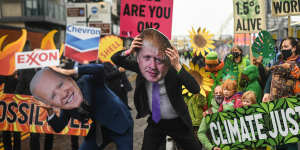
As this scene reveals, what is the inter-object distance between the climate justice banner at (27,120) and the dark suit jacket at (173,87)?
5.03 feet

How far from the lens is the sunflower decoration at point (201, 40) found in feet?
17.6

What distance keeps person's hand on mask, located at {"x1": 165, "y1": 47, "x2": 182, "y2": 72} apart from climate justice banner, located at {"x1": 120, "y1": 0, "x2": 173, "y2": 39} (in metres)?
0.72

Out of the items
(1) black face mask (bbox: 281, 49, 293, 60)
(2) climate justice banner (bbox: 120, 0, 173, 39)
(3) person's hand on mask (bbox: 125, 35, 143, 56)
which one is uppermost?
(2) climate justice banner (bbox: 120, 0, 173, 39)

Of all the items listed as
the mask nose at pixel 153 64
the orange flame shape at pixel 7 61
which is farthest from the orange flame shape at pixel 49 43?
the mask nose at pixel 153 64

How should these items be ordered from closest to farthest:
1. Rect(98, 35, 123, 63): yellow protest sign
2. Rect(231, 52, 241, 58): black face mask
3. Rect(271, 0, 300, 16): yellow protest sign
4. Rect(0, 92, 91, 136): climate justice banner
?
Rect(0, 92, 91, 136): climate justice banner < Rect(98, 35, 123, 63): yellow protest sign < Rect(271, 0, 300, 16): yellow protest sign < Rect(231, 52, 241, 58): black face mask

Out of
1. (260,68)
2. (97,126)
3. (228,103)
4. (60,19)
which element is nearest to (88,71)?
(97,126)

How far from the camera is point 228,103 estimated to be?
3932mm

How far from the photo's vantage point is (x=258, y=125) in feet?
11.4

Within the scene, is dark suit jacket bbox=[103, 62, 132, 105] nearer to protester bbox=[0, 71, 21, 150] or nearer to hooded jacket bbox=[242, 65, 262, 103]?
protester bbox=[0, 71, 21, 150]

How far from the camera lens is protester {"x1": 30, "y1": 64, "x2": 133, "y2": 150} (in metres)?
2.97

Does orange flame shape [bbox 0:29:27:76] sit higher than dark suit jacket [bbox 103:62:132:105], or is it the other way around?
orange flame shape [bbox 0:29:27:76]

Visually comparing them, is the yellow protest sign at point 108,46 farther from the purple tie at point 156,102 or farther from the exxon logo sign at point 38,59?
the purple tie at point 156,102

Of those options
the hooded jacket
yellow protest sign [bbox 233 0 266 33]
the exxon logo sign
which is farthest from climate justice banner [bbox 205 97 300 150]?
yellow protest sign [bbox 233 0 266 33]

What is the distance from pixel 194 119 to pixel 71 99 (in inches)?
76.0
